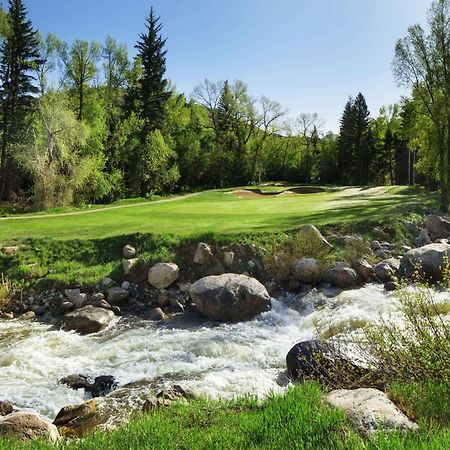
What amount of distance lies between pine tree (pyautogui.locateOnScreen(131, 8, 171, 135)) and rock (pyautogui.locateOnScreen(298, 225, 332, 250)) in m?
29.1

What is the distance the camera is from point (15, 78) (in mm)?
31922

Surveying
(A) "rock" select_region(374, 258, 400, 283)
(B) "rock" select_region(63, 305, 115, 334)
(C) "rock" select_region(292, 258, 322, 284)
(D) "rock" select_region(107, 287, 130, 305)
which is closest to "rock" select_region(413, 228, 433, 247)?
(A) "rock" select_region(374, 258, 400, 283)

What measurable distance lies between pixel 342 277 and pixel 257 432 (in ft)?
31.5

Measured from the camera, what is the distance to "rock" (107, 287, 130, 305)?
12484 mm

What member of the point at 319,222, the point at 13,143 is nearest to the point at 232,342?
the point at 319,222

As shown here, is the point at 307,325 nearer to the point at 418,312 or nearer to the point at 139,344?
the point at 139,344

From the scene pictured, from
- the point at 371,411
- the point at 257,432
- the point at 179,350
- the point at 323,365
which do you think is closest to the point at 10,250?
the point at 179,350

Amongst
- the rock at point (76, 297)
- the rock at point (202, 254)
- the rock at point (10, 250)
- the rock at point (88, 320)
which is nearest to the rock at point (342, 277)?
the rock at point (202, 254)

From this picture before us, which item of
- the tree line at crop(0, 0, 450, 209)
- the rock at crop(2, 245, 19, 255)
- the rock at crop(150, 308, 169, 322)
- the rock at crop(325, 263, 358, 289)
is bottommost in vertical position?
the rock at crop(150, 308, 169, 322)

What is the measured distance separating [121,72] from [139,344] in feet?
131

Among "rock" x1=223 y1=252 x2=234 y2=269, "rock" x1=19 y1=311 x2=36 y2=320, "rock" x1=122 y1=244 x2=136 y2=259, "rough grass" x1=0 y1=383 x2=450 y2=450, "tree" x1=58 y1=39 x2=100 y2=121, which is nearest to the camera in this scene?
"rough grass" x1=0 y1=383 x2=450 y2=450

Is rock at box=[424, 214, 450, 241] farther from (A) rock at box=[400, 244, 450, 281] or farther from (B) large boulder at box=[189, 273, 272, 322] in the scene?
(B) large boulder at box=[189, 273, 272, 322]

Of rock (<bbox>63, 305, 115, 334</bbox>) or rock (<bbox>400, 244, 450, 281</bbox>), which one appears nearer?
rock (<bbox>63, 305, 115, 334</bbox>)

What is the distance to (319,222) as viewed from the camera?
55.8 ft
